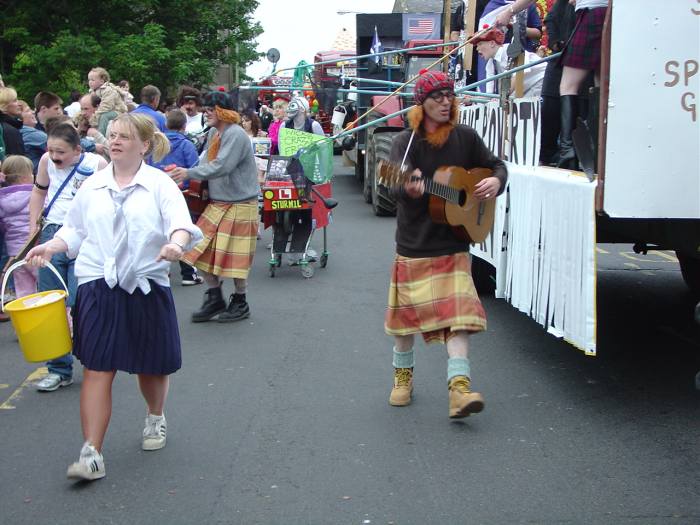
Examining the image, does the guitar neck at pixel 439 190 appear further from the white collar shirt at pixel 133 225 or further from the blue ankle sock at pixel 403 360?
the white collar shirt at pixel 133 225

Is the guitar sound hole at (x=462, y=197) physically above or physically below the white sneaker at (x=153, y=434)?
above

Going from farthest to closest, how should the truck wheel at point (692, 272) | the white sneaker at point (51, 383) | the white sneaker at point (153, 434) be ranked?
the truck wheel at point (692, 272) < the white sneaker at point (51, 383) < the white sneaker at point (153, 434)

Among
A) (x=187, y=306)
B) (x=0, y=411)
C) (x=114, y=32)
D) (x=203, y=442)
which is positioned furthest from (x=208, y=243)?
(x=114, y=32)

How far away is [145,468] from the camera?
16.0 feet

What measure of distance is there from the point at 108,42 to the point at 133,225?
20.9m

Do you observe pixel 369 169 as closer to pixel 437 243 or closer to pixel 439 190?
pixel 437 243

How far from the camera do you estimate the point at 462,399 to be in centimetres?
531

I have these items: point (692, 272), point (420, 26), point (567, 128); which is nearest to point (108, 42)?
point (420, 26)

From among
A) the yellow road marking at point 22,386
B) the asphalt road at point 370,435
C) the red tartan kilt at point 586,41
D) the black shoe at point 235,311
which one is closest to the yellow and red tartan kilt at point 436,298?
the asphalt road at point 370,435

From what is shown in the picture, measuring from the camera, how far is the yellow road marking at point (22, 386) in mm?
6039

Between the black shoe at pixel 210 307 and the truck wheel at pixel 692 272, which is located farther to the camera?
the truck wheel at pixel 692 272

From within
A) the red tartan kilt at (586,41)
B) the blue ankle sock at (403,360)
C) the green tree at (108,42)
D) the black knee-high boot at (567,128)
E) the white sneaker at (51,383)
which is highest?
the green tree at (108,42)

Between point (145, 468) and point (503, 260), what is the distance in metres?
3.34

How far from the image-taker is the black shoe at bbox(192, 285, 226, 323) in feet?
27.5
